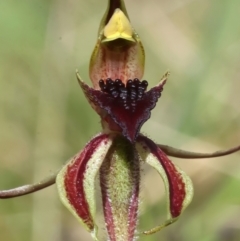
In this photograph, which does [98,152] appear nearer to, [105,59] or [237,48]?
[105,59]

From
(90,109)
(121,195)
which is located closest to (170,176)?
(121,195)

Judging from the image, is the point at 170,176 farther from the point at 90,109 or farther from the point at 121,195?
the point at 90,109

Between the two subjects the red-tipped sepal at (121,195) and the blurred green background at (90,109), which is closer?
the red-tipped sepal at (121,195)

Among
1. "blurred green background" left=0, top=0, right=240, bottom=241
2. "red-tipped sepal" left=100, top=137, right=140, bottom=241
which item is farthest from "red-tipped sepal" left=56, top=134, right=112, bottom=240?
"blurred green background" left=0, top=0, right=240, bottom=241

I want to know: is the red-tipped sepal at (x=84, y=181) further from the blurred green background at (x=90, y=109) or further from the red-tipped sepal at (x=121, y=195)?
the blurred green background at (x=90, y=109)

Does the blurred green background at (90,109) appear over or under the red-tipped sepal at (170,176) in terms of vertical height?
under

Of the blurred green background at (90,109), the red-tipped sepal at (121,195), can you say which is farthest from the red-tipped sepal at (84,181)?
the blurred green background at (90,109)
